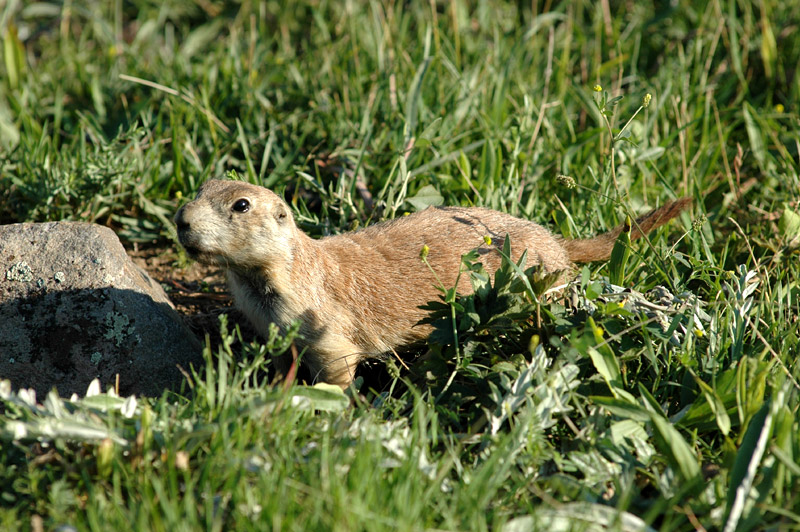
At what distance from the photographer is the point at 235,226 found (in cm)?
367

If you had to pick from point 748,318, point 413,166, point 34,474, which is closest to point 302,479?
point 34,474

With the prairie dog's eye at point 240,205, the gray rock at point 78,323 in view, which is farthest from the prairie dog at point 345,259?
the gray rock at point 78,323

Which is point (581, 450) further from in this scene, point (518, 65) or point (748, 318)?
point (518, 65)

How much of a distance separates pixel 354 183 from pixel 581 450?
236 centimetres

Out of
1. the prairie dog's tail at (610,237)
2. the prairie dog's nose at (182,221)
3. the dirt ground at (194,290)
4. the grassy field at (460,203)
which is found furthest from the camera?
the dirt ground at (194,290)

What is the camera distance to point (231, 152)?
17.3ft

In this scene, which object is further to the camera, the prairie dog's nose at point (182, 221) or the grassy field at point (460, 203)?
the prairie dog's nose at point (182, 221)

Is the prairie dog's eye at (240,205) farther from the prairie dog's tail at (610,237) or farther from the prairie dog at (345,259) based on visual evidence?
the prairie dog's tail at (610,237)

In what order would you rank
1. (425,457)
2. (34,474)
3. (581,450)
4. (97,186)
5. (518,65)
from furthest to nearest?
(518,65)
(97,186)
(581,450)
(425,457)
(34,474)

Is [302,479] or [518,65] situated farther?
[518,65]

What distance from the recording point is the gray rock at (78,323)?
3729 millimetres

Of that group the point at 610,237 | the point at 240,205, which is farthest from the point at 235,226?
the point at 610,237

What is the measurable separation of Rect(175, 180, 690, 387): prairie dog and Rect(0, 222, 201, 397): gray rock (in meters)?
0.47

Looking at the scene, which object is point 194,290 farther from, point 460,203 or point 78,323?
point 460,203
